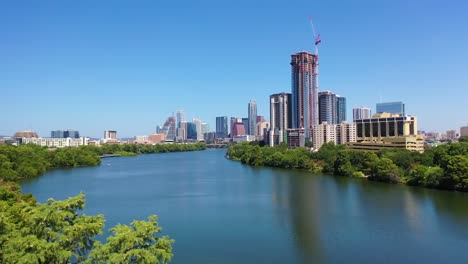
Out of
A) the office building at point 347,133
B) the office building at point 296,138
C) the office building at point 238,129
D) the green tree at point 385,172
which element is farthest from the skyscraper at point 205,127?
the green tree at point 385,172

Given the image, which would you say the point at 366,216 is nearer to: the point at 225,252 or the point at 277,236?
the point at 277,236

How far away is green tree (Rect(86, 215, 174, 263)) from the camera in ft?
14.7

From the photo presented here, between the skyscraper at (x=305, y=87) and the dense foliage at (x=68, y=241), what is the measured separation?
51.2m

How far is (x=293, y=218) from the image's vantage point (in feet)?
39.0

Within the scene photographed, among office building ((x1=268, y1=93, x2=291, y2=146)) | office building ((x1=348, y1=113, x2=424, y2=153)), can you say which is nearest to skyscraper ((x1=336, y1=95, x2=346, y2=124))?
office building ((x1=268, y1=93, x2=291, y2=146))

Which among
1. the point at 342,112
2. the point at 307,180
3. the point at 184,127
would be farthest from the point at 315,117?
the point at 184,127

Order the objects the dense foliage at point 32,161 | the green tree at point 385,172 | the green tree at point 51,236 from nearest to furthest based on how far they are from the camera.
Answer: the green tree at point 51,236 → the green tree at point 385,172 → the dense foliage at point 32,161

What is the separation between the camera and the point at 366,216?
11.9 meters

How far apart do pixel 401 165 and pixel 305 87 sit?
35719mm

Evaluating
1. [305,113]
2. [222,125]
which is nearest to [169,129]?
[222,125]

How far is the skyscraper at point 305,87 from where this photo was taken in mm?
55344

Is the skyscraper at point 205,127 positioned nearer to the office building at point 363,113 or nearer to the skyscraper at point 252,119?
the skyscraper at point 252,119

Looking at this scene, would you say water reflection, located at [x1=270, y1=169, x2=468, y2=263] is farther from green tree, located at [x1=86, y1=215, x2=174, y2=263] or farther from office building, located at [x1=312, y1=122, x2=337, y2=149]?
office building, located at [x1=312, y1=122, x2=337, y2=149]

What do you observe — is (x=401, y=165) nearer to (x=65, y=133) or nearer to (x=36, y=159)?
→ (x=36, y=159)
